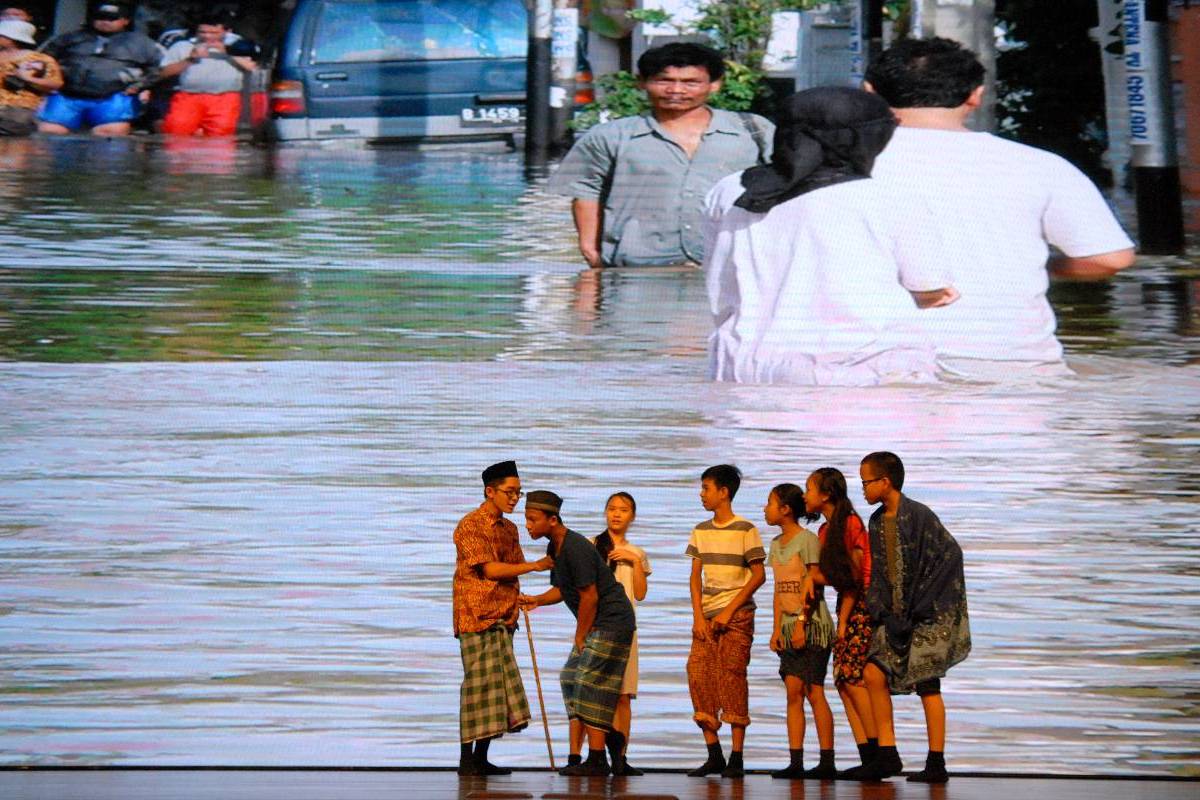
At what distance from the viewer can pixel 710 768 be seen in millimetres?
5992

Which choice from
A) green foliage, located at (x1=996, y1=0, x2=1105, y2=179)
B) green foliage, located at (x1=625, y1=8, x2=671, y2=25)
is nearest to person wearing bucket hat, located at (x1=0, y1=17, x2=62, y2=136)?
green foliage, located at (x1=625, y1=8, x2=671, y2=25)

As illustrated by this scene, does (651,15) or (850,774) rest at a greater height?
(651,15)

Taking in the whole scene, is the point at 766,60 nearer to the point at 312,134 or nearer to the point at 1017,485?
the point at 312,134

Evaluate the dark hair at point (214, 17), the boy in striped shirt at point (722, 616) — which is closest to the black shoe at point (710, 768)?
the boy in striped shirt at point (722, 616)

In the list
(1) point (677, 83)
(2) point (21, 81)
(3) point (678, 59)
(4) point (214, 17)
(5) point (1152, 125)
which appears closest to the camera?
(3) point (678, 59)

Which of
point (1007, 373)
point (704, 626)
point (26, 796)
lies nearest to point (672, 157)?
point (1007, 373)

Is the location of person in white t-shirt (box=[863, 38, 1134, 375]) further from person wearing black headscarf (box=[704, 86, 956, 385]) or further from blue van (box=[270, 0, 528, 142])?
blue van (box=[270, 0, 528, 142])

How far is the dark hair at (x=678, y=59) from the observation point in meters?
10.6

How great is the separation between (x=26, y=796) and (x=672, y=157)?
19.5 feet

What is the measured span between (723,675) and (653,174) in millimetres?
5272

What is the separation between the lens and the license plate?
2395 cm

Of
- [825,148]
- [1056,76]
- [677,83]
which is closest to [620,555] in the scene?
[825,148]

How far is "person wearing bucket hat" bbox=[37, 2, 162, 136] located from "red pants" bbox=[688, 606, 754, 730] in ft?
65.1

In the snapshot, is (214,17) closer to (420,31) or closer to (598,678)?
(420,31)
